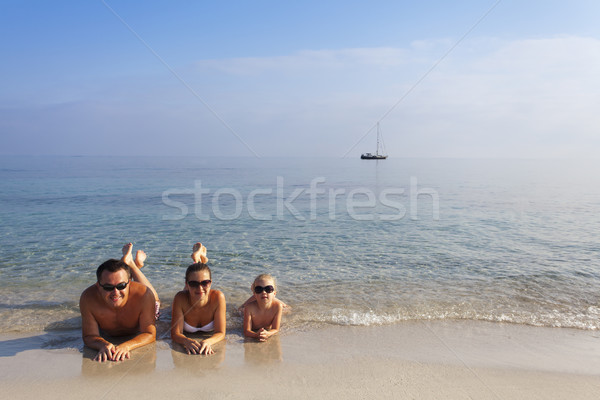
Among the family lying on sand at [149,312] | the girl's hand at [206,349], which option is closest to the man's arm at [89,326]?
the family lying on sand at [149,312]

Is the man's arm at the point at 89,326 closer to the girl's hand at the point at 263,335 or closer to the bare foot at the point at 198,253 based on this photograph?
the bare foot at the point at 198,253

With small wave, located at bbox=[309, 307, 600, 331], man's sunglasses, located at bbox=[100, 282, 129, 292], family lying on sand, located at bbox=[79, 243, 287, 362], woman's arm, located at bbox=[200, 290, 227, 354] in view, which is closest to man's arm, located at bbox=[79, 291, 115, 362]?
family lying on sand, located at bbox=[79, 243, 287, 362]

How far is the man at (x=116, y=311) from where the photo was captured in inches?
191

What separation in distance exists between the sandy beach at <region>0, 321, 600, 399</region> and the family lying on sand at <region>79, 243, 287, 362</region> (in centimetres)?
16

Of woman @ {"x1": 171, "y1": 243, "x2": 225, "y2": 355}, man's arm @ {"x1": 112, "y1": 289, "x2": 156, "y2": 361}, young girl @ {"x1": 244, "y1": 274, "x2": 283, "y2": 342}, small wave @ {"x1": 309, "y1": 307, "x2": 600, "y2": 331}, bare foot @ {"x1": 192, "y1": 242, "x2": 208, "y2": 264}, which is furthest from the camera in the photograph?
bare foot @ {"x1": 192, "y1": 242, "x2": 208, "y2": 264}

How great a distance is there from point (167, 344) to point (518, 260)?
8.42 m

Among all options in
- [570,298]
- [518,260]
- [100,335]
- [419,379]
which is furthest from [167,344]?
[518,260]

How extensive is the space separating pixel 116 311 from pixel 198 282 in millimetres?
1068

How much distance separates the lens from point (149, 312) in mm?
5297

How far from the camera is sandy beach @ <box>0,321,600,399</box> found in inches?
162

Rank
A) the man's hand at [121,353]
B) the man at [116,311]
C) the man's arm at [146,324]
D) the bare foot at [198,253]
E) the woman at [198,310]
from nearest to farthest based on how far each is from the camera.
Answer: the man's hand at [121,353] < the man at [116,311] < the man's arm at [146,324] < the woman at [198,310] < the bare foot at [198,253]

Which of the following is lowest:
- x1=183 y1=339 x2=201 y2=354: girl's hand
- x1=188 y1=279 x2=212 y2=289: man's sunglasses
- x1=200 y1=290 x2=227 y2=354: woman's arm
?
x1=183 y1=339 x2=201 y2=354: girl's hand

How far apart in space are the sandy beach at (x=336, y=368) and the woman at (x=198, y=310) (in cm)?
18

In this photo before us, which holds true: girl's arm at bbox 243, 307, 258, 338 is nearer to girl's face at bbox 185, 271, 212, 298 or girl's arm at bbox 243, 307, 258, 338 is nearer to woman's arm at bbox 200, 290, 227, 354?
woman's arm at bbox 200, 290, 227, 354
